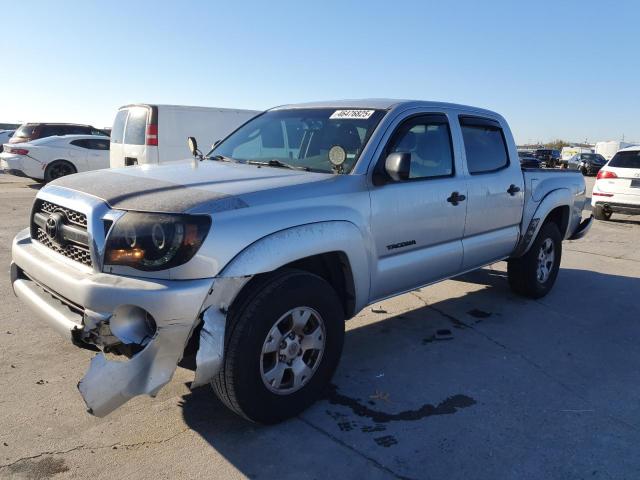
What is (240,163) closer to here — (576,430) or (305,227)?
(305,227)

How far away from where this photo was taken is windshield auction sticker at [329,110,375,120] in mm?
3860

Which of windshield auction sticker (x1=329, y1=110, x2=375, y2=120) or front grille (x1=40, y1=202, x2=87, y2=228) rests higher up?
windshield auction sticker (x1=329, y1=110, x2=375, y2=120)

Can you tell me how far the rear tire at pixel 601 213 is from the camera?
11680 millimetres

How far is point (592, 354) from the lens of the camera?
4309 mm

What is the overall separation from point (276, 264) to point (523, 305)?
362 centimetres

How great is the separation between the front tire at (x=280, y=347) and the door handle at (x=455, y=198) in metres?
1.43

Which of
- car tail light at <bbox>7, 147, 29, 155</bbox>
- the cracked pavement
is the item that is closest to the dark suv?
car tail light at <bbox>7, 147, 29, 155</bbox>

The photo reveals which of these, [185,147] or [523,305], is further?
[185,147]

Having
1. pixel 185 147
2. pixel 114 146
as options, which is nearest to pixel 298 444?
pixel 185 147

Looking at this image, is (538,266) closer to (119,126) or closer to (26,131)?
(119,126)

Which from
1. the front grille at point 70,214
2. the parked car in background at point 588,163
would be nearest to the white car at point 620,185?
the front grille at point 70,214

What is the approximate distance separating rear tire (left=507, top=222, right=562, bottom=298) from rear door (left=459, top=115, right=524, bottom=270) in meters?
0.51

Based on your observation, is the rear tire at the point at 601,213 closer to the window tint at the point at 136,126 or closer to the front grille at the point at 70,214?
the window tint at the point at 136,126

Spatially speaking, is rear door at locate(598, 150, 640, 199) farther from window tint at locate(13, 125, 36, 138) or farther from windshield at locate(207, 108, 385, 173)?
window tint at locate(13, 125, 36, 138)
